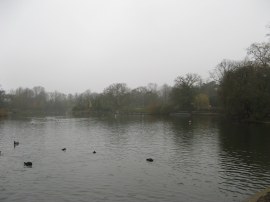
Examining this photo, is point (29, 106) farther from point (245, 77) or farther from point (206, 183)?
point (206, 183)

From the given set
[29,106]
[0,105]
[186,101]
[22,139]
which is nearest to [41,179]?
[22,139]

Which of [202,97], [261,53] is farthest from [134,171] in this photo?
[202,97]

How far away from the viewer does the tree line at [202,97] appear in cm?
6708

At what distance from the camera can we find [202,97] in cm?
11981

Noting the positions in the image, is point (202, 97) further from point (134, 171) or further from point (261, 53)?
point (134, 171)

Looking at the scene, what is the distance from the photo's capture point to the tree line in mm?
67081

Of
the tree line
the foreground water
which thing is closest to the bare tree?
the tree line

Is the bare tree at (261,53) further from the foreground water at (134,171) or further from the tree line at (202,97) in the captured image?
the foreground water at (134,171)

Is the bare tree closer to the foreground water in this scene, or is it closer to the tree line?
the tree line

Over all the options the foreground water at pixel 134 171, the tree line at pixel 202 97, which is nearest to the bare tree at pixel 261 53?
the tree line at pixel 202 97

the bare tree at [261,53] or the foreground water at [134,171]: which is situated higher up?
the bare tree at [261,53]

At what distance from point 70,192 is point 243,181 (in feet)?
39.5

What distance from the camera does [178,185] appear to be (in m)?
21.1

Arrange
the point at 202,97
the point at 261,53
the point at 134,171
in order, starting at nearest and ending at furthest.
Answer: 1. the point at 134,171
2. the point at 261,53
3. the point at 202,97
